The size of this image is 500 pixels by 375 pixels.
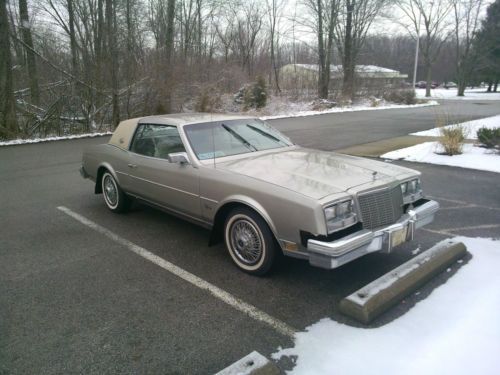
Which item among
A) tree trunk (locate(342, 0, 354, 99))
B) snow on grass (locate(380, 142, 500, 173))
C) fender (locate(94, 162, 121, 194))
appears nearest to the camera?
fender (locate(94, 162, 121, 194))

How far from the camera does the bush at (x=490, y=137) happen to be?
8.77 metres

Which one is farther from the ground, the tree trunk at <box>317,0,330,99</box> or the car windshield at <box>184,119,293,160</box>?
the tree trunk at <box>317,0,330,99</box>

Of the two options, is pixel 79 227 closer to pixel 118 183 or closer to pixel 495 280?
pixel 118 183

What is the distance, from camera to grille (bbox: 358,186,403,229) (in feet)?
10.6

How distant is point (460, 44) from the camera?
50.8 meters

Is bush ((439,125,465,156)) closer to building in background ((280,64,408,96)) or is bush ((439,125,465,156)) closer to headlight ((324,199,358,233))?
headlight ((324,199,358,233))

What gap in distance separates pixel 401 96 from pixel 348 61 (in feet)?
16.3

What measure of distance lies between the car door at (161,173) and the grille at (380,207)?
168 cm

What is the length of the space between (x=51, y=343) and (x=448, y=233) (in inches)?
167

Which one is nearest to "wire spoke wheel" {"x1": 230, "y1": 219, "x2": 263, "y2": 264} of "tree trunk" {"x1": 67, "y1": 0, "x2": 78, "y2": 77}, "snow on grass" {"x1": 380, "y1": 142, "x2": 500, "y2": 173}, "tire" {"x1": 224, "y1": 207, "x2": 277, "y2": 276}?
"tire" {"x1": 224, "y1": 207, "x2": 277, "y2": 276}

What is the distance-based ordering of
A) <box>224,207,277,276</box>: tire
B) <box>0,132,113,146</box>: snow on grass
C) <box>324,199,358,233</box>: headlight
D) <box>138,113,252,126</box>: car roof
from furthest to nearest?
<box>0,132,113,146</box>: snow on grass, <box>138,113,252,126</box>: car roof, <box>224,207,277,276</box>: tire, <box>324,199,358,233</box>: headlight

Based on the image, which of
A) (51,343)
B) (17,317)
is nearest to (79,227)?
(17,317)

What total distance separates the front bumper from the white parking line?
0.55m

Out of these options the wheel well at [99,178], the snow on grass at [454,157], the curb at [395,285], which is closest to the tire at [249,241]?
the curb at [395,285]
